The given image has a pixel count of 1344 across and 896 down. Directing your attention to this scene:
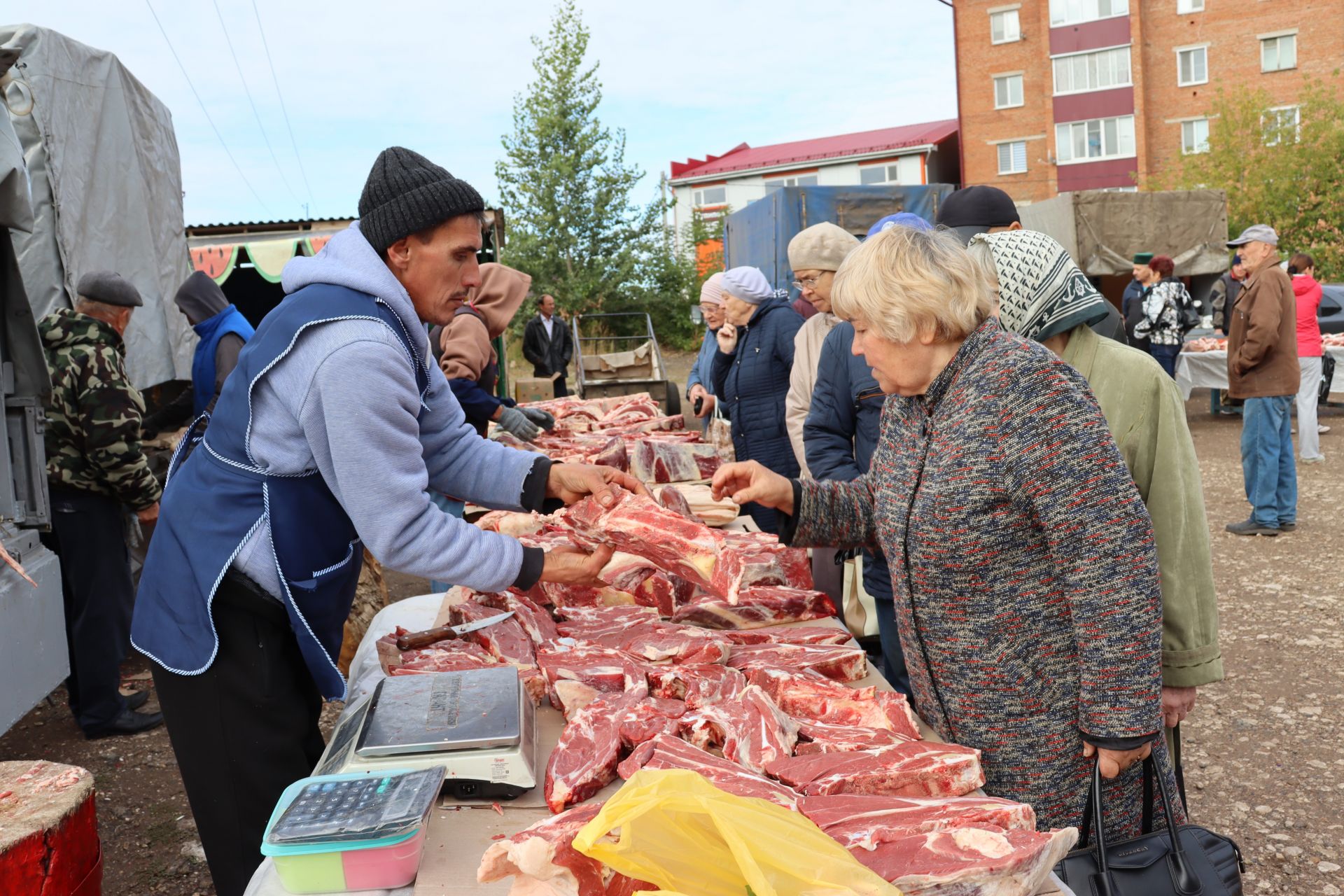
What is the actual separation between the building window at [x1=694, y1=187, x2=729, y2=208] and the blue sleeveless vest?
157 feet

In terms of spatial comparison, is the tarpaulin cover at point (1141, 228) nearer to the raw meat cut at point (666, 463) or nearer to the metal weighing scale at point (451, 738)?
the raw meat cut at point (666, 463)

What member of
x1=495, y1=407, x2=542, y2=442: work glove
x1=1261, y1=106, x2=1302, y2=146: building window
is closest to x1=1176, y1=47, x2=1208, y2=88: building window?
x1=1261, y1=106, x2=1302, y2=146: building window

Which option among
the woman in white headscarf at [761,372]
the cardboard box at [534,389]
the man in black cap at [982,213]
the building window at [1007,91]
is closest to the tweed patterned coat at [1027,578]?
the man in black cap at [982,213]

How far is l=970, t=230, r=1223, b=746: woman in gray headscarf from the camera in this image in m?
2.26

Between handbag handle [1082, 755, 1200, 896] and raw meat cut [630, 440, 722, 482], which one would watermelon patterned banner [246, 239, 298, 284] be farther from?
handbag handle [1082, 755, 1200, 896]

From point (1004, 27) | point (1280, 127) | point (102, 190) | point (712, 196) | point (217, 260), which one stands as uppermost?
point (1004, 27)

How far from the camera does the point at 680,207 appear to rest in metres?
51.8

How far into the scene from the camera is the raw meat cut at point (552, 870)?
5.21ft

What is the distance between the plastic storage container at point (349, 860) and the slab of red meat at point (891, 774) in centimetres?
71

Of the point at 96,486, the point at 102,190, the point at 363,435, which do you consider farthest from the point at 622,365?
the point at 363,435

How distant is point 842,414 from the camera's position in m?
3.98

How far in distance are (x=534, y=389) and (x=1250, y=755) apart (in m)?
10.6

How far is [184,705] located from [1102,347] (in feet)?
7.56

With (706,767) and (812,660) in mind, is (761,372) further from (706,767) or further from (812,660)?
(706,767)
